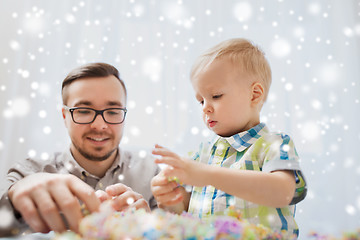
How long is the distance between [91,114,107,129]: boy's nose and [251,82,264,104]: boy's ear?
2.16ft

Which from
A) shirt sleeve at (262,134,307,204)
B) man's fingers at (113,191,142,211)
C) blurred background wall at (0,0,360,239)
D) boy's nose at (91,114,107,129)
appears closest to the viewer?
shirt sleeve at (262,134,307,204)

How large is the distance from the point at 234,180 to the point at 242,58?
0.52 meters

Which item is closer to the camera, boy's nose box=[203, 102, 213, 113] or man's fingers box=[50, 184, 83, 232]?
man's fingers box=[50, 184, 83, 232]

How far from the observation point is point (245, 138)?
1.19 meters

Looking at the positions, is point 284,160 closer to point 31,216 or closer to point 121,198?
point 121,198

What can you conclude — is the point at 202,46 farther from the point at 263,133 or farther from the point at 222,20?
the point at 263,133

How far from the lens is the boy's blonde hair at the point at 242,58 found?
4.12ft

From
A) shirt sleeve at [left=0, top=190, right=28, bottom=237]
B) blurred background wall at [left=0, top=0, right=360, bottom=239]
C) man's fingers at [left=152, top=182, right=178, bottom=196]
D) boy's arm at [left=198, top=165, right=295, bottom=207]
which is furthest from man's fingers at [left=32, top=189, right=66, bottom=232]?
blurred background wall at [left=0, top=0, right=360, bottom=239]

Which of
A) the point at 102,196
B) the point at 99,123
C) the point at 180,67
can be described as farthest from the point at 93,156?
the point at 180,67

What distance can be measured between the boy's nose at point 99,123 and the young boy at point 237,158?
1.43 feet

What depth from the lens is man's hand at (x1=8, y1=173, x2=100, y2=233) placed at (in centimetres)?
95

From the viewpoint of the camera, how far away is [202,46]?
2174 millimetres

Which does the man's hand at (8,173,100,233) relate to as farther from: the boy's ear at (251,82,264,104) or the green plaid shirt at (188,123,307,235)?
the boy's ear at (251,82,264,104)

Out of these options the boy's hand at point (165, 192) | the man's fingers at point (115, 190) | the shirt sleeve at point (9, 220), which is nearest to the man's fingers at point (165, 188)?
the boy's hand at point (165, 192)
